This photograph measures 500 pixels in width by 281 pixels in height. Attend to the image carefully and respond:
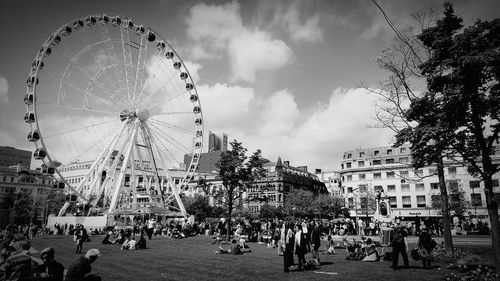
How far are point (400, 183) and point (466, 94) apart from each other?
243 ft

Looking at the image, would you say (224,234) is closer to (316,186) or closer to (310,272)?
(310,272)

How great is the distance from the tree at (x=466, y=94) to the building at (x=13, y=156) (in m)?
147

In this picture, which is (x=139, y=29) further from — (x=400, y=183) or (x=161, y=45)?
(x=400, y=183)

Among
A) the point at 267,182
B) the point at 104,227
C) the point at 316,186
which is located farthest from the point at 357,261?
the point at 316,186

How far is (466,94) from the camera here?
Result: 11414 millimetres

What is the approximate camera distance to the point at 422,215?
7394 cm

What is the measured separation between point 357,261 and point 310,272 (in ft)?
16.0

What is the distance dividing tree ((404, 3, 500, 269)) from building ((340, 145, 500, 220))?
2283 inches

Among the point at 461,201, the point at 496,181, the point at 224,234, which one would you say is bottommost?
the point at 224,234

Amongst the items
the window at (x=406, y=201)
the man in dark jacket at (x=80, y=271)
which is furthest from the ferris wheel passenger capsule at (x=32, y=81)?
the window at (x=406, y=201)

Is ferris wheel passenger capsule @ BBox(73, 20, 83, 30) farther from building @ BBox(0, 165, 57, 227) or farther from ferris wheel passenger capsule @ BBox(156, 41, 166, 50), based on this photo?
building @ BBox(0, 165, 57, 227)

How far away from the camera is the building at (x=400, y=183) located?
69250 millimetres

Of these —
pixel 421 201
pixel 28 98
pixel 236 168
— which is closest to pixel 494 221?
pixel 236 168

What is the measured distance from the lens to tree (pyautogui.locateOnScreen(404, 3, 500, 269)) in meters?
11.1
